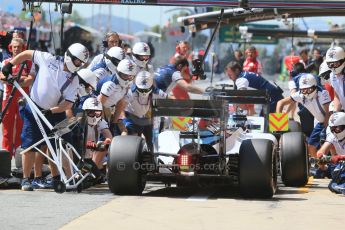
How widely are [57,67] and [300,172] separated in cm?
335

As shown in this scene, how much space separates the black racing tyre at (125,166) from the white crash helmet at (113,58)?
371 cm

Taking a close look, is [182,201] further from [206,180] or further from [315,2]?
[315,2]

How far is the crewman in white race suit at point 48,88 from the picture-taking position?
1367 cm

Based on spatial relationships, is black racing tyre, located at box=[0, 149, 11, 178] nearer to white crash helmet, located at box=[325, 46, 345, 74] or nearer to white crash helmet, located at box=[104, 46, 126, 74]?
white crash helmet, located at box=[104, 46, 126, 74]

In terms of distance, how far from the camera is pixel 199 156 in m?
13.2

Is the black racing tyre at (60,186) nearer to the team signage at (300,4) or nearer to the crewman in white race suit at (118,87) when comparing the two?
the crewman in white race suit at (118,87)

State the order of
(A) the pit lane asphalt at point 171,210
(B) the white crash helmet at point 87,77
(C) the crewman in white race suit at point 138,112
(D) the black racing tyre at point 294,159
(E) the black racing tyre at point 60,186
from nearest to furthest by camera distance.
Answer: (A) the pit lane asphalt at point 171,210 < (E) the black racing tyre at point 60,186 < (D) the black racing tyre at point 294,159 < (B) the white crash helmet at point 87,77 < (C) the crewman in white race suit at point 138,112

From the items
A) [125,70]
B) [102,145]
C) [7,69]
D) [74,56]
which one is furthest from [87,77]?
[7,69]

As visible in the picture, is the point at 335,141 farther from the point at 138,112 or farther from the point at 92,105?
the point at 92,105

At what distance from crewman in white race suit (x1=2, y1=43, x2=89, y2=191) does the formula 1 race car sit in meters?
1.04

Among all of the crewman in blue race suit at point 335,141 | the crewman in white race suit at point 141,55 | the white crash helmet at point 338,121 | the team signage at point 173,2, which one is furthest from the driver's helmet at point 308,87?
the crewman in white race suit at point 141,55

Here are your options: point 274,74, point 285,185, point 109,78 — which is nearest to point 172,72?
point 109,78

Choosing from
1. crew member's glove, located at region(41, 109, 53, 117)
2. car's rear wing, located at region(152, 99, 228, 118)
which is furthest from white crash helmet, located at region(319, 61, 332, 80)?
crew member's glove, located at region(41, 109, 53, 117)

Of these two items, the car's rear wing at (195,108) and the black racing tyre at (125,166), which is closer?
the black racing tyre at (125,166)
